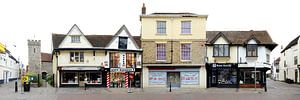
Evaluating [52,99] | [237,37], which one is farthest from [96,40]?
[52,99]

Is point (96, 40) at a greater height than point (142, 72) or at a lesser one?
greater

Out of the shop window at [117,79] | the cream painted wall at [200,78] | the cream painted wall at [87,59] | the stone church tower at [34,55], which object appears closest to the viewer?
the cream painted wall at [87,59]

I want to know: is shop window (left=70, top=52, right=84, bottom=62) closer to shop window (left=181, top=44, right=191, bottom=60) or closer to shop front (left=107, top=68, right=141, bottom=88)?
shop front (left=107, top=68, right=141, bottom=88)

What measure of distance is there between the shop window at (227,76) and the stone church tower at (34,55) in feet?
128

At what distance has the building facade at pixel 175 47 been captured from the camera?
51.6 metres

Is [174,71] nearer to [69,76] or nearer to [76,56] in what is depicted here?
[76,56]

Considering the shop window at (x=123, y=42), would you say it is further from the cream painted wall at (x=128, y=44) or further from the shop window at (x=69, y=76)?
the shop window at (x=69, y=76)

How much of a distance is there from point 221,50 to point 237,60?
2119 millimetres

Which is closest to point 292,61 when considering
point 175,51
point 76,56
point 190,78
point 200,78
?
point 200,78

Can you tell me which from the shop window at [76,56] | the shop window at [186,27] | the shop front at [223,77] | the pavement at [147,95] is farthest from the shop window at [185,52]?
the shop window at [76,56]

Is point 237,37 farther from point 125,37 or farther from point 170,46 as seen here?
point 125,37

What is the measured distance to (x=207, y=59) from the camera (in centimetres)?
5166

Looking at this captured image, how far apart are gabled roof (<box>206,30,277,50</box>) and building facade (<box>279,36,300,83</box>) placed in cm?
1366

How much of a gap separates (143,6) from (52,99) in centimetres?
2593
